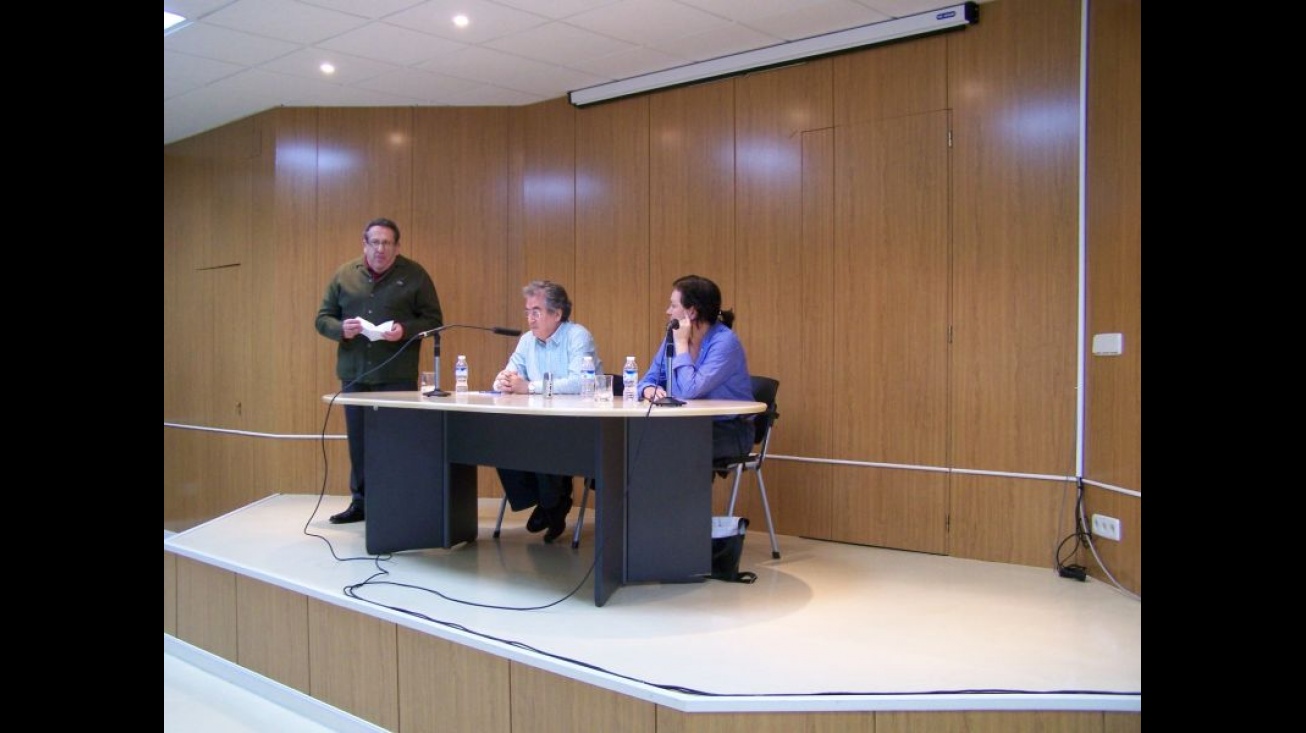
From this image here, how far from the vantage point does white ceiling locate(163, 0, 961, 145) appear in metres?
4.24

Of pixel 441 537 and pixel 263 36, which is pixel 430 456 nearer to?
pixel 441 537

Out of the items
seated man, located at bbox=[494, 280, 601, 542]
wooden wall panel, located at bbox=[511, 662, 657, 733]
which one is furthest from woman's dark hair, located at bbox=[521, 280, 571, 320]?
wooden wall panel, located at bbox=[511, 662, 657, 733]

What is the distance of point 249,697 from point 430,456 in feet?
3.96

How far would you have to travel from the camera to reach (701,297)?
3.80 metres

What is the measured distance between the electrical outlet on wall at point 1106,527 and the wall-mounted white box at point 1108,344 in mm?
655

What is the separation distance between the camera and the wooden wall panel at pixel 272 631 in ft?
11.4

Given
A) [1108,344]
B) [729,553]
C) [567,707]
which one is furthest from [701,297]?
[567,707]

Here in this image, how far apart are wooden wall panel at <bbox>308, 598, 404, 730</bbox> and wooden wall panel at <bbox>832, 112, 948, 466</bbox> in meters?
2.47

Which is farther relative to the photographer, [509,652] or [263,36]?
[263,36]

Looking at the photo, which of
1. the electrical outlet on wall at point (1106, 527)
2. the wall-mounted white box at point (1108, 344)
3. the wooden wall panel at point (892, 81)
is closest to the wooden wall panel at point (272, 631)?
A: the electrical outlet on wall at point (1106, 527)

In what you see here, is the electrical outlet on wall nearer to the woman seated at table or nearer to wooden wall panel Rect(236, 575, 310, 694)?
the woman seated at table

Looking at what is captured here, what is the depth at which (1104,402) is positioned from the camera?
3.60 metres


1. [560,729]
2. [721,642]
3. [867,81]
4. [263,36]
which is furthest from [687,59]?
[560,729]
